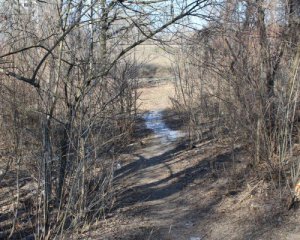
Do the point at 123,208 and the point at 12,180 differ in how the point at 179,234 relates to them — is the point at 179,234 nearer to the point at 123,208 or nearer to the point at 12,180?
the point at 123,208

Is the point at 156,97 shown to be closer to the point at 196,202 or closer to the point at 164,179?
the point at 164,179

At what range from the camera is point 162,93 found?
2183cm

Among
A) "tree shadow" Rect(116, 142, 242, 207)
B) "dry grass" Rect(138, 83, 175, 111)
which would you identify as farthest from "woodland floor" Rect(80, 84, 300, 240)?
"dry grass" Rect(138, 83, 175, 111)

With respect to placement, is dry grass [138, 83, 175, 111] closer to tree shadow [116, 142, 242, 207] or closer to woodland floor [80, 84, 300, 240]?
tree shadow [116, 142, 242, 207]

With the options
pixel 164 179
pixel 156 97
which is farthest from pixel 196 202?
pixel 156 97

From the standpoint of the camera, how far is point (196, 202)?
7.14 metres

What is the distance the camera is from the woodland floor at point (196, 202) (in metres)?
5.90

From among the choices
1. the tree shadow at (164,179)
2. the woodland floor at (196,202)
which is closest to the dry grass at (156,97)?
the tree shadow at (164,179)

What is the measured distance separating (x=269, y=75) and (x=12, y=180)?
4516 millimetres

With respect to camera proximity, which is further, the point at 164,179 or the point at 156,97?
the point at 156,97

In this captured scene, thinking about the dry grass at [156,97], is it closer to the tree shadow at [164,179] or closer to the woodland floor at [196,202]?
the tree shadow at [164,179]

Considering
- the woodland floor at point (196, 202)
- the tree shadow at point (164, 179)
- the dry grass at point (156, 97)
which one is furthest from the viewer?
the dry grass at point (156, 97)

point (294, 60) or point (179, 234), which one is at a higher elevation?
point (294, 60)

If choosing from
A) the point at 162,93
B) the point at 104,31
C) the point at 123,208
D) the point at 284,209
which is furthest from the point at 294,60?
the point at 162,93
